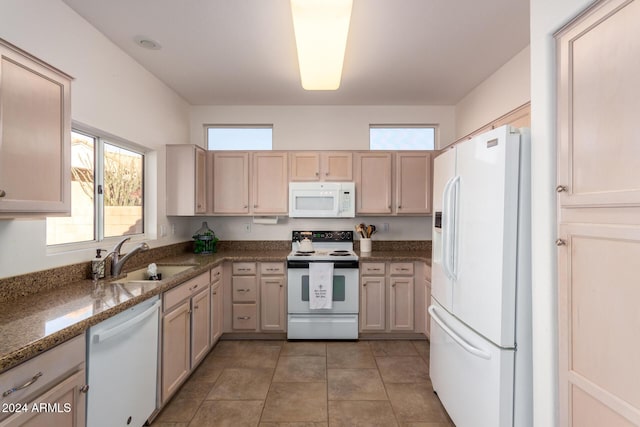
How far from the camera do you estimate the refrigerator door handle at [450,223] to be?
1.78 m

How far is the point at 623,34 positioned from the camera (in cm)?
100

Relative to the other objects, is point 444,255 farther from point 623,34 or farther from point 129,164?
point 129,164

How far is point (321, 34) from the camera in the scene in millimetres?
1784

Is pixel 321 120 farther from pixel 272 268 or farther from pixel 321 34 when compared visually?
pixel 321 34

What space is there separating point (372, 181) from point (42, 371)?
309 cm

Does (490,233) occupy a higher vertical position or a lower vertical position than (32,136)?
lower

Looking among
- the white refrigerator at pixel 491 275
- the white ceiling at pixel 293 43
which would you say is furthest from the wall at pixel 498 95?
the white refrigerator at pixel 491 275

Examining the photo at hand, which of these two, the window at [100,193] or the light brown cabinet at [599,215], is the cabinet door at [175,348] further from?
the light brown cabinet at [599,215]

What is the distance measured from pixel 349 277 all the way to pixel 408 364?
97cm

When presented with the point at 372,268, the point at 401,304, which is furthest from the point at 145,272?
the point at 401,304

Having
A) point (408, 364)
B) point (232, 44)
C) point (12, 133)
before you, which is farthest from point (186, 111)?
point (408, 364)

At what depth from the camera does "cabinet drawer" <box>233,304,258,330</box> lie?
3.24 meters

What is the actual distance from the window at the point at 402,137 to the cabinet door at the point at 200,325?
264 centimetres

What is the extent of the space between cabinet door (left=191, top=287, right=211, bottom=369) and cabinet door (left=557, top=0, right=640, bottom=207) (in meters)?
2.53
